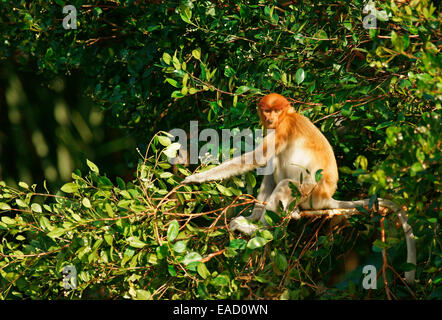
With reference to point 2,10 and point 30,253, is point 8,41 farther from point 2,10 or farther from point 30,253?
point 30,253

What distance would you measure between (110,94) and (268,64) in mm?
1644

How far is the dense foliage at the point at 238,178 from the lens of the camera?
2.62 metres

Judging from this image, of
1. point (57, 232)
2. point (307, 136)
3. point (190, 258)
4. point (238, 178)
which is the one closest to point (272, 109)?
point (307, 136)

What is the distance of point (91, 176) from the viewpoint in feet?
10.4

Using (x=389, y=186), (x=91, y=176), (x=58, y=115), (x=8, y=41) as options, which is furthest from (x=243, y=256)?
(x=58, y=115)

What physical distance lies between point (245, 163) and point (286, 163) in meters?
0.26

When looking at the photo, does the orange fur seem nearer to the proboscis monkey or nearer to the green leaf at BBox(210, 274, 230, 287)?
the proboscis monkey

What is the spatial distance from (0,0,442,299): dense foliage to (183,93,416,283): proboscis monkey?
99 millimetres

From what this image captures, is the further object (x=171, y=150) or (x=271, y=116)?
(x=271, y=116)

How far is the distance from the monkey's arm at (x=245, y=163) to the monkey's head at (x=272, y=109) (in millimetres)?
191

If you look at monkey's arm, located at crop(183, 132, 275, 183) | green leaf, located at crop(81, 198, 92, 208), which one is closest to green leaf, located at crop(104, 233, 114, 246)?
green leaf, located at crop(81, 198, 92, 208)

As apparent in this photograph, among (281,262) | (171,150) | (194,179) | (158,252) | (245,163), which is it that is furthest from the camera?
(245,163)

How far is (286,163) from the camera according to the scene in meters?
3.69

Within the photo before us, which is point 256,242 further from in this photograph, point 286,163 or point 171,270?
point 286,163
